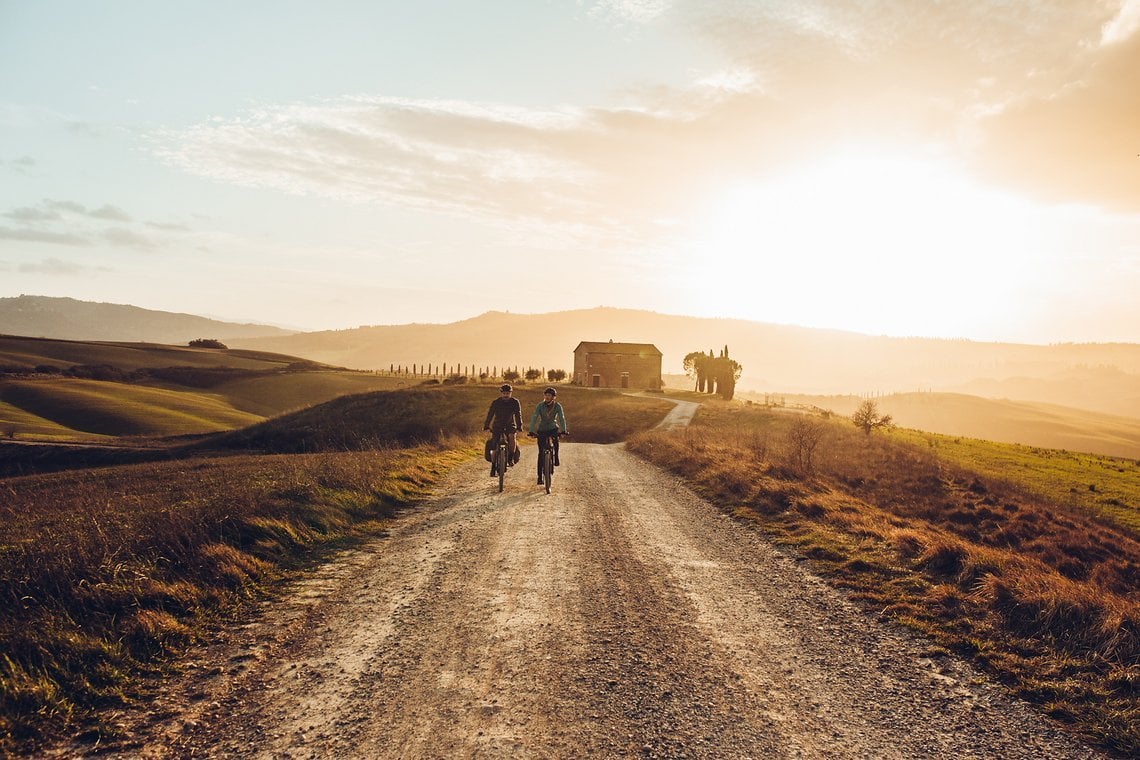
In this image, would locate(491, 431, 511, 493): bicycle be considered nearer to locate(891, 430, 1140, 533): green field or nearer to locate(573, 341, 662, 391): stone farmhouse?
locate(891, 430, 1140, 533): green field

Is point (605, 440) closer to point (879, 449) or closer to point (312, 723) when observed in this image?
point (879, 449)

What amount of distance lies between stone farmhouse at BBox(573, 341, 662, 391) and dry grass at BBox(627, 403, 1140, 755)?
5919 cm

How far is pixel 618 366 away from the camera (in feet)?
288

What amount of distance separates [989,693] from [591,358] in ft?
268

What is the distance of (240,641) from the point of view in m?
6.55

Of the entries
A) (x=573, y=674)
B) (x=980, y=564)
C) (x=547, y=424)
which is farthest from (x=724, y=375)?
(x=573, y=674)

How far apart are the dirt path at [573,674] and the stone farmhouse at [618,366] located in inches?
3046

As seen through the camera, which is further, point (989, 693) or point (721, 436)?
point (721, 436)

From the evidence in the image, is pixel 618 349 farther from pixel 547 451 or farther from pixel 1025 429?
pixel 1025 429

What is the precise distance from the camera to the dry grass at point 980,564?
6.15m

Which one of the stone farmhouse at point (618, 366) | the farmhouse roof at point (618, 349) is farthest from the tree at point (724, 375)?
the farmhouse roof at point (618, 349)

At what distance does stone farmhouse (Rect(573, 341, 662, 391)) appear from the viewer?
87438 mm

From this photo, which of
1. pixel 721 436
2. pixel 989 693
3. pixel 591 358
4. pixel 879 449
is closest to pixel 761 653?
pixel 989 693

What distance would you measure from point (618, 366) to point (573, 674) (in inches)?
3239
